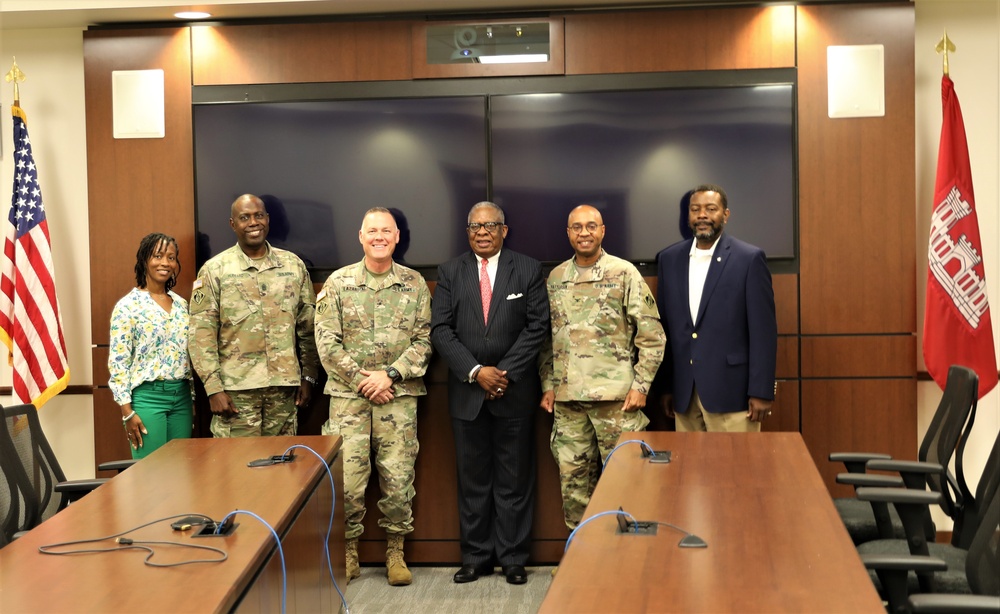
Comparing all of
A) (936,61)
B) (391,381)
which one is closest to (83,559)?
(391,381)

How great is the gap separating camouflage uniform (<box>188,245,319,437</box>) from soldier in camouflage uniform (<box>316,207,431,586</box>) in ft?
0.79

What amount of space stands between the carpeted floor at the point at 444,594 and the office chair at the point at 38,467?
1557mm

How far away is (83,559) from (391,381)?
273 centimetres

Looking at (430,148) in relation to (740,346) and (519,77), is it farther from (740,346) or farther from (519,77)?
(740,346)

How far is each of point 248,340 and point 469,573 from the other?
179cm

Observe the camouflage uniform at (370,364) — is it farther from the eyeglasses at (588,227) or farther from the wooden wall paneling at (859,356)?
the wooden wall paneling at (859,356)

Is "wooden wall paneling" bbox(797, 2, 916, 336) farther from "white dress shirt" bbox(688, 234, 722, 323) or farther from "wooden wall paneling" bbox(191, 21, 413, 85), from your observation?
"wooden wall paneling" bbox(191, 21, 413, 85)

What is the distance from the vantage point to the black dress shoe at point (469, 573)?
5.68 meters

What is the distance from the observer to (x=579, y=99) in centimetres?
594

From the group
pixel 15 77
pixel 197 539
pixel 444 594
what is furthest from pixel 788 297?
pixel 15 77

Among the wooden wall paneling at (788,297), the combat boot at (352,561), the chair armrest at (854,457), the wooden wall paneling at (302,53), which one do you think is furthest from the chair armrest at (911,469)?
the wooden wall paneling at (302,53)

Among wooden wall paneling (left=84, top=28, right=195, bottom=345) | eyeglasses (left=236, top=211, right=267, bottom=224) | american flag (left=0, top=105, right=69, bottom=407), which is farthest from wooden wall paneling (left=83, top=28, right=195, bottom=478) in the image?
eyeglasses (left=236, top=211, right=267, bottom=224)

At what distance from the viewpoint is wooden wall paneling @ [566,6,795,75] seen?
5.85 meters

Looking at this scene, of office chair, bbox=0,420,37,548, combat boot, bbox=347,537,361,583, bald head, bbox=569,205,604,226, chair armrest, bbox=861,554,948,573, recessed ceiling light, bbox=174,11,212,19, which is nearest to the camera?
chair armrest, bbox=861,554,948,573
